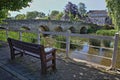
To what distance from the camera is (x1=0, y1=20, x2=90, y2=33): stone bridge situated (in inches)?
896

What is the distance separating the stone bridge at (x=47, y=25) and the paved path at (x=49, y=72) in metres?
10.8

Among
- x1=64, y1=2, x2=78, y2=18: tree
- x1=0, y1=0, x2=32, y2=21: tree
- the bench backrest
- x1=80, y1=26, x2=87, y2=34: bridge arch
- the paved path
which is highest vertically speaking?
x1=64, y1=2, x2=78, y2=18: tree

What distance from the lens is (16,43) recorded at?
17.1ft

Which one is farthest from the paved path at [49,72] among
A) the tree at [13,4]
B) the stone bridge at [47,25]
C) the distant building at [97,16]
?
the distant building at [97,16]

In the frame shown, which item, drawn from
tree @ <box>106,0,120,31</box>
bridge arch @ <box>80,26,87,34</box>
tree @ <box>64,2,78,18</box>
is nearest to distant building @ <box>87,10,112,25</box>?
tree @ <box>64,2,78,18</box>

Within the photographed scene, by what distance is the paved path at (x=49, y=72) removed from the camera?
429 cm

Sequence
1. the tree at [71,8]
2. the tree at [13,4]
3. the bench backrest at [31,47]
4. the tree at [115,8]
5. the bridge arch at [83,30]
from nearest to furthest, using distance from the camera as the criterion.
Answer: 1. the bench backrest at [31,47]
2. the tree at [13,4]
3. the tree at [115,8]
4. the bridge arch at [83,30]
5. the tree at [71,8]

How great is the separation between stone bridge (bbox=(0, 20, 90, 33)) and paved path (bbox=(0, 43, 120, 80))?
10764 millimetres

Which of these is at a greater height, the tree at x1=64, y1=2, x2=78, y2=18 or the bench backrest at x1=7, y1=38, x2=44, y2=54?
the tree at x1=64, y1=2, x2=78, y2=18

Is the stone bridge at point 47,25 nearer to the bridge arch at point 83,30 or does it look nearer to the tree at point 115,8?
the bridge arch at point 83,30

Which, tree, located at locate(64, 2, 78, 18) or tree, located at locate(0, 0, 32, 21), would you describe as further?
tree, located at locate(64, 2, 78, 18)

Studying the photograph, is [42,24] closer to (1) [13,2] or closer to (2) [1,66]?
(1) [13,2]

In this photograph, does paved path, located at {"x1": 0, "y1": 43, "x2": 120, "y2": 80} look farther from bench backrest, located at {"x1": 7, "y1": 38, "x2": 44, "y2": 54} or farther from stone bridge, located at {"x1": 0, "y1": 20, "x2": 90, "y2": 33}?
stone bridge, located at {"x1": 0, "y1": 20, "x2": 90, "y2": 33}

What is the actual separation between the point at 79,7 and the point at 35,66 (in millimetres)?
76019
